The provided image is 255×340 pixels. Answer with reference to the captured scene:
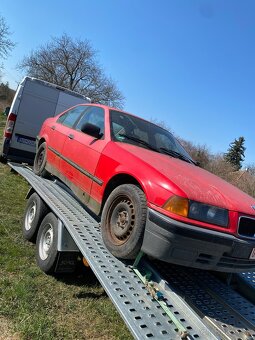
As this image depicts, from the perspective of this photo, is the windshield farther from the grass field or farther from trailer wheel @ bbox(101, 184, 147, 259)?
the grass field

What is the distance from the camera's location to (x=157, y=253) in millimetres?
3092

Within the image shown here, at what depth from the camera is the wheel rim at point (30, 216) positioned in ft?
17.2

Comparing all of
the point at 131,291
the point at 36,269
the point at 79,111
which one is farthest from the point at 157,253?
the point at 79,111

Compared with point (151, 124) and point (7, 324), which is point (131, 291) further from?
point (151, 124)

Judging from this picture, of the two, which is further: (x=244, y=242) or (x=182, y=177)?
(x=182, y=177)

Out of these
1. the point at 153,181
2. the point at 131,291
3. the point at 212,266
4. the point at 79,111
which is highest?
the point at 79,111

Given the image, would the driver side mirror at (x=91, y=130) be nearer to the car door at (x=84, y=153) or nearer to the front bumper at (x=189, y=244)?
the car door at (x=84, y=153)

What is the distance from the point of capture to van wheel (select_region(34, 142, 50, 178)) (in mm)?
6383

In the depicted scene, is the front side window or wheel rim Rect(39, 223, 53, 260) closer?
wheel rim Rect(39, 223, 53, 260)

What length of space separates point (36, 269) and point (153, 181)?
1948mm

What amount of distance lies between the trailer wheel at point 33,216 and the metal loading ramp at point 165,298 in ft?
2.42

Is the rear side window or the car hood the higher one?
the rear side window

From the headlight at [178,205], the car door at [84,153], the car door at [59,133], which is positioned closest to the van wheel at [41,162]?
the car door at [59,133]

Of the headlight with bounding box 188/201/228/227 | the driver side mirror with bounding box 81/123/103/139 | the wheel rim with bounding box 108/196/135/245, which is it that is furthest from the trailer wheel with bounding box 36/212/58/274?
the headlight with bounding box 188/201/228/227
